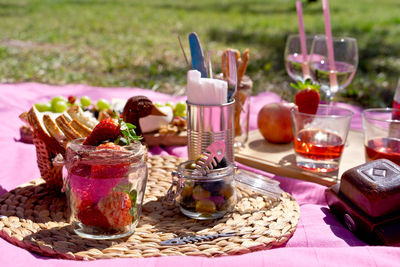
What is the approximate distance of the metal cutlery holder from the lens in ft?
4.49

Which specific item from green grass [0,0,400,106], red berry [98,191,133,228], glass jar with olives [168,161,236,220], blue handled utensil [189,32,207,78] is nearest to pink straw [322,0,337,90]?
blue handled utensil [189,32,207,78]

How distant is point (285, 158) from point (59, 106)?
1091mm

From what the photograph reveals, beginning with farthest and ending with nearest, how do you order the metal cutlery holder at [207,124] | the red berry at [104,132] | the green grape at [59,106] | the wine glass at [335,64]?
the green grape at [59,106], the wine glass at [335,64], the metal cutlery holder at [207,124], the red berry at [104,132]

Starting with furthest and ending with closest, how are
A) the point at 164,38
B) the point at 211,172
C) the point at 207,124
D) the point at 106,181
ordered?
the point at 164,38 < the point at 207,124 < the point at 211,172 < the point at 106,181

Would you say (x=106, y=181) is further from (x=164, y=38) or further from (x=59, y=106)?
(x=164, y=38)

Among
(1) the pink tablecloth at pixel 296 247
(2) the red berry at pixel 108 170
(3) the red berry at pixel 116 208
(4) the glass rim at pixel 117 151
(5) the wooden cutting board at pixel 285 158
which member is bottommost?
(1) the pink tablecloth at pixel 296 247

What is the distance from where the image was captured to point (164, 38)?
6.14m

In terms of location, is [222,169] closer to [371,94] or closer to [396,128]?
[396,128]

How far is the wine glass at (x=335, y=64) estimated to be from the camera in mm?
2010

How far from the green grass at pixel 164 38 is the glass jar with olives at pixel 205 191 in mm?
2164

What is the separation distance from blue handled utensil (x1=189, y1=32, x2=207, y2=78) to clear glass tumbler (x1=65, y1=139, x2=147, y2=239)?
0.32 metres

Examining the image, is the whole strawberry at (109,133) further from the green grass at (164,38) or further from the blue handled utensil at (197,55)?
the green grass at (164,38)

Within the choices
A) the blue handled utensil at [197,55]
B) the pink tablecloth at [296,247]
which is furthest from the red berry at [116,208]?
the blue handled utensil at [197,55]

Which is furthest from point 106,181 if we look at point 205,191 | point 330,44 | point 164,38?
point 164,38
